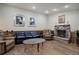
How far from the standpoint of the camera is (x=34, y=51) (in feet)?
9.77

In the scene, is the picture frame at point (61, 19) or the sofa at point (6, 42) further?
the picture frame at point (61, 19)

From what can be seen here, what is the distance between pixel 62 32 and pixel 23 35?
3.98ft

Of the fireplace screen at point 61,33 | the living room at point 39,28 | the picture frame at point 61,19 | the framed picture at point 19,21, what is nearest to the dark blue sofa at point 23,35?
the living room at point 39,28

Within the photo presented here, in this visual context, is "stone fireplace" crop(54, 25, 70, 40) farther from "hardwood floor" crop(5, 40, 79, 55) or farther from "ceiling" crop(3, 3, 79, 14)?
"ceiling" crop(3, 3, 79, 14)

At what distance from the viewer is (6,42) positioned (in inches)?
116

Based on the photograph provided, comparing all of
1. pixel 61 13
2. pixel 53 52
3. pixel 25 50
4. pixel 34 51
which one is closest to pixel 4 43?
pixel 25 50

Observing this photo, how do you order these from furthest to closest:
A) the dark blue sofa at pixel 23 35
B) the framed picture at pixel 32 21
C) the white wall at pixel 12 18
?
the framed picture at pixel 32 21 → the dark blue sofa at pixel 23 35 → the white wall at pixel 12 18

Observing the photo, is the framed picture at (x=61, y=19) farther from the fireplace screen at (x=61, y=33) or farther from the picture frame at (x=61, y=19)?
the fireplace screen at (x=61, y=33)

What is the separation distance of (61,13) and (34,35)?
1.04 m

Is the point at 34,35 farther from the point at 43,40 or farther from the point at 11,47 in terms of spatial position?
the point at 11,47

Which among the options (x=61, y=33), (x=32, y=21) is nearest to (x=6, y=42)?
(x=32, y=21)

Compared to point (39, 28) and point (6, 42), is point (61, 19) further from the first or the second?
point (6, 42)

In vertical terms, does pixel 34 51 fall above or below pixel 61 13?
below

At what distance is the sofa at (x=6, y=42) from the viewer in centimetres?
292
